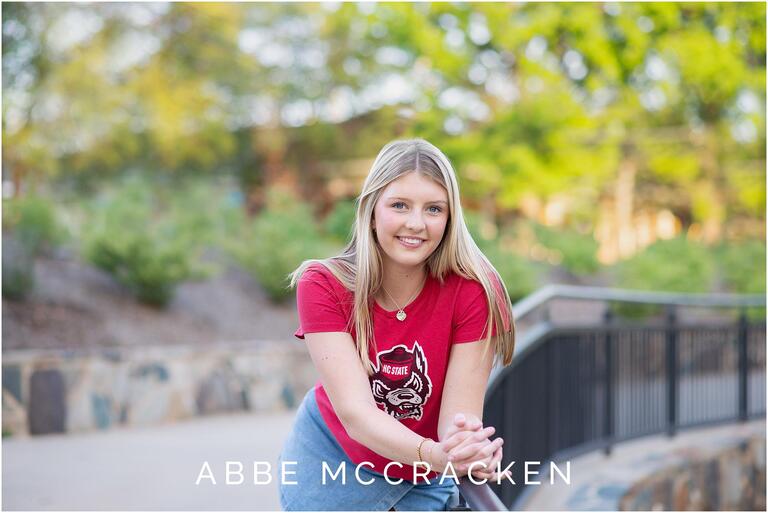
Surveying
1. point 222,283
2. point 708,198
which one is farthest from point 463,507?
point 708,198

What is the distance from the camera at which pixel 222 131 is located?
14117 millimetres

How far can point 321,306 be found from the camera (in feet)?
6.97

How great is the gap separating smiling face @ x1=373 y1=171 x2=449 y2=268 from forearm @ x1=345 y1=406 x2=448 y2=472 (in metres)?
0.39

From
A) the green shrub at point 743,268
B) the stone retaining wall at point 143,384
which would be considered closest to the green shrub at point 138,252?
the stone retaining wall at point 143,384

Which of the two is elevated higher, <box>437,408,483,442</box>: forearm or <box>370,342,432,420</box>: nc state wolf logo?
<box>370,342,432,420</box>: nc state wolf logo

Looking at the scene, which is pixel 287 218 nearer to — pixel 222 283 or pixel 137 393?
pixel 222 283

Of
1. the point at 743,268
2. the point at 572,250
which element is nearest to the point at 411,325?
the point at 572,250

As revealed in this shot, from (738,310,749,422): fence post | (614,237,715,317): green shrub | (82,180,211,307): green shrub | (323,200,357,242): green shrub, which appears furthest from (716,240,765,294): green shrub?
(82,180,211,307): green shrub

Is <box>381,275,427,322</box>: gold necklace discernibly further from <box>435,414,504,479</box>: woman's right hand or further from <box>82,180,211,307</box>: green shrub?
<box>82,180,211,307</box>: green shrub

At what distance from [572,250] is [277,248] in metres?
5.01

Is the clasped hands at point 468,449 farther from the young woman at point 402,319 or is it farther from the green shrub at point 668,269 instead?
the green shrub at point 668,269

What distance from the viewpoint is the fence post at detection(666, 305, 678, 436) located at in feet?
21.9

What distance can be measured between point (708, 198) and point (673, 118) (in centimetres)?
174

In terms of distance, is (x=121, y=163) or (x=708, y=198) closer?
(x=121, y=163)
